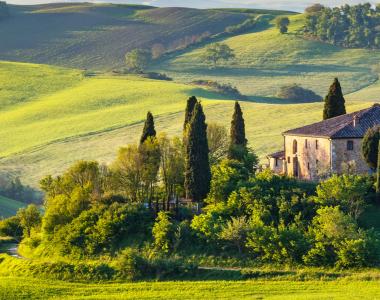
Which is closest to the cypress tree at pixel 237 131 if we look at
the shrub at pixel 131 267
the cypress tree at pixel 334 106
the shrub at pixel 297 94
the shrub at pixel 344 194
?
the cypress tree at pixel 334 106

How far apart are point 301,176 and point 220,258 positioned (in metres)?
19.8

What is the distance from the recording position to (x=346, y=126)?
7488cm

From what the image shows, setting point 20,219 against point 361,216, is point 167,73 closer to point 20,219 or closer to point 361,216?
point 20,219

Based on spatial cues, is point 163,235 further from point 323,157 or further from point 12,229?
point 12,229

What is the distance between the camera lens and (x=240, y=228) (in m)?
61.4

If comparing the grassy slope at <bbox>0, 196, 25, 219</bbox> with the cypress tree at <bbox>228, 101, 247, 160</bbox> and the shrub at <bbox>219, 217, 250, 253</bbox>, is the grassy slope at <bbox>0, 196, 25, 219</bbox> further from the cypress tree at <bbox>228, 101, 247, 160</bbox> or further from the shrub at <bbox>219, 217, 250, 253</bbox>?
the shrub at <bbox>219, 217, 250, 253</bbox>

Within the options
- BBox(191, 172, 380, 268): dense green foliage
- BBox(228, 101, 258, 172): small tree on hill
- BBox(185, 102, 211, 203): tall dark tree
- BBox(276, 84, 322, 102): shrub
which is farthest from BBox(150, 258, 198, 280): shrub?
BBox(276, 84, 322, 102): shrub

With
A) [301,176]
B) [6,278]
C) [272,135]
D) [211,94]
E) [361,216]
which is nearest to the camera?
[6,278]

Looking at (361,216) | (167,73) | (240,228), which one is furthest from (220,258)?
(167,73)

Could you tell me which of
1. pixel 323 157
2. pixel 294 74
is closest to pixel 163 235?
pixel 323 157

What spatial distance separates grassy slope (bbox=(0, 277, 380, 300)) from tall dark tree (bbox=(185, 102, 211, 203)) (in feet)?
46.5

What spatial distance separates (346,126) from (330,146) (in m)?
2.31

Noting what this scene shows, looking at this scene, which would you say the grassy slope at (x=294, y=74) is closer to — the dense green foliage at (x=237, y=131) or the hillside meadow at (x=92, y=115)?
the hillside meadow at (x=92, y=115)

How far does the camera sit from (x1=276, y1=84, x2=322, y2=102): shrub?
158 meters
